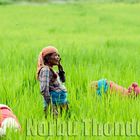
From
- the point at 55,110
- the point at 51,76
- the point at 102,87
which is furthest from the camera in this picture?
the point at 102,87

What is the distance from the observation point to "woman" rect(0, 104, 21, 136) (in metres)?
2.54

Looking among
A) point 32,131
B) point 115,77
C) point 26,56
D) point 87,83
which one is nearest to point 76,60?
point 26,56

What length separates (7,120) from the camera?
2.65 m

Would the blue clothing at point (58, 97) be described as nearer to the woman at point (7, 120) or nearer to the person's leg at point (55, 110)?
the person's leg at point (55, 110)

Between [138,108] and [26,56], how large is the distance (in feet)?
9.18

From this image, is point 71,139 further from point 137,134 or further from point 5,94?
point 5,94

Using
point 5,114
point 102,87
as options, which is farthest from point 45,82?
point 102,87

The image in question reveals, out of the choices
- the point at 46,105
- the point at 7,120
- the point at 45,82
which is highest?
the point at 45,82

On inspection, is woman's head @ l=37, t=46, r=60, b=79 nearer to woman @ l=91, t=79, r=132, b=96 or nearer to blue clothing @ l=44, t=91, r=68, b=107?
blue clothing @ l=44, t=91, r=68, b=107

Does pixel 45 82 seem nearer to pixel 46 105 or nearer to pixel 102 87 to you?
pixel 46 105

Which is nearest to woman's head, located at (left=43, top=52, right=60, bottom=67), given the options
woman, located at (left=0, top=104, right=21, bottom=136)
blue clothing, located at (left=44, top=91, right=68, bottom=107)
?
blue clothing, located at (left=44, top=91, right=68, bottom=107)

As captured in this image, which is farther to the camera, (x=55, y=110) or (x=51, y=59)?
(x=51, y=59)

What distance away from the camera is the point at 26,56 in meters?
5.52

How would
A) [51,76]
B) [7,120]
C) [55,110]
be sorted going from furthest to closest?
1. [51,76]
2. [55,110]
3. [7,120]
